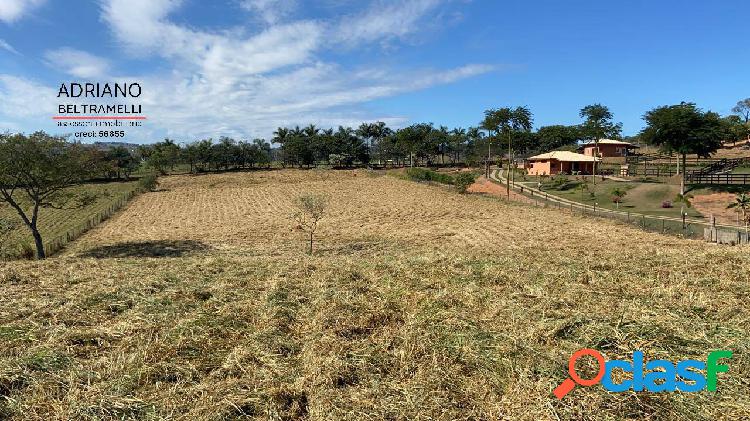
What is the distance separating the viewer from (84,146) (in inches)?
861

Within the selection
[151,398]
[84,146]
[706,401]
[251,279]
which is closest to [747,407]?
[706,401]

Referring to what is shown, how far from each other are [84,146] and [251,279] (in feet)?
65.8

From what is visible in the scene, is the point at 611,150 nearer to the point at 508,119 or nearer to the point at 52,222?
the point at 508,119

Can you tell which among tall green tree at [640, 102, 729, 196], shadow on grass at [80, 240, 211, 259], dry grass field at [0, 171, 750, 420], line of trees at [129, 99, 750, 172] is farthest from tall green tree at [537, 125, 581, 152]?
dry grass field at [0, 171, 750, 420]

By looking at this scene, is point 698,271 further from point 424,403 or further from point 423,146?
point 423,146

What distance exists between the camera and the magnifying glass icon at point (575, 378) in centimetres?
354

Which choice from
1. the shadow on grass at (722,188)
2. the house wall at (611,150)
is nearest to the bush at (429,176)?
the shadow on grass at (722,188)

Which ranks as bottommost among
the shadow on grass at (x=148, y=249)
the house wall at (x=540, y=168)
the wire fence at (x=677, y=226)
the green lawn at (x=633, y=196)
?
the shadow on grass at (x=148, y=249)

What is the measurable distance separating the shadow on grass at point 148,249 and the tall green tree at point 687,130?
38766mm

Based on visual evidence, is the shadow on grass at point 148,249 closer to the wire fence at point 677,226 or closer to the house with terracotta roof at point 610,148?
the wire fence at point 677,226

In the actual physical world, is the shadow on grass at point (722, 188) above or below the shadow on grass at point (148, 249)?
above

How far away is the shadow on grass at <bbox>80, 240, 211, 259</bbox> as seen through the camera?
19.6 meters

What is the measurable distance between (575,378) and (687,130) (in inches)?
1622

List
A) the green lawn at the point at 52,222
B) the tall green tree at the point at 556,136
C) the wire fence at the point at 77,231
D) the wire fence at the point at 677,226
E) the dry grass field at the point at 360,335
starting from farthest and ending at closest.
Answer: the tall green tree at the point at 556,136, the green lawn at the point at 52,222, the wire fence at the point at 77,231, the wire fence at the point at 677,226, the dry grass field at the point at 360,335
